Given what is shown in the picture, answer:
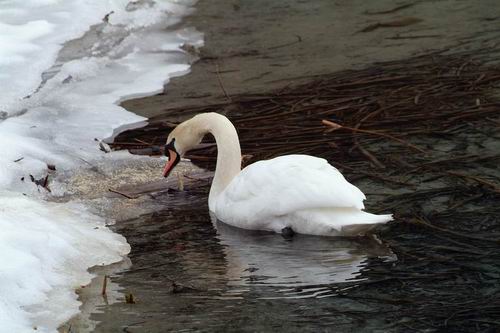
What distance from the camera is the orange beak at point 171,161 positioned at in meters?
6.95

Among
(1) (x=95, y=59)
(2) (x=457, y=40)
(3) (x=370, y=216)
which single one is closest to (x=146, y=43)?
(1) (x=95, y=59)

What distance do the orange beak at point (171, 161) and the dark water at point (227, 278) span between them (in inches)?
18.0

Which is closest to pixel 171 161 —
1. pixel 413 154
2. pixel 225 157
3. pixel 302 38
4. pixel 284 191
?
pixel 225 157

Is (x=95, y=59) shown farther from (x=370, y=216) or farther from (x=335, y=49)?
(x=370, y=216)

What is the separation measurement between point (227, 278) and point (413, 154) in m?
2.22

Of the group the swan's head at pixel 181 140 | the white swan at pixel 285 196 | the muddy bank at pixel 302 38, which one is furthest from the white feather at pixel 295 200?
the muddy bank at pixel 302 38

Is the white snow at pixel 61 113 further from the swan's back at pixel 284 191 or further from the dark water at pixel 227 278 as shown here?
the swan's back at pixel 284 191

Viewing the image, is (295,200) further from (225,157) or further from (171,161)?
(171,161)

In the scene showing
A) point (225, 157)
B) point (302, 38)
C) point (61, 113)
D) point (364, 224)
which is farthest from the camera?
point (302, 38)

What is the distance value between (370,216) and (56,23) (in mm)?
6625

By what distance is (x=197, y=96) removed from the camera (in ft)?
30.7

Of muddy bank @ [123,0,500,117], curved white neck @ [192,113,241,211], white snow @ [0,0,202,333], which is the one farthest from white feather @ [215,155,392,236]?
muddy bank @ [123,0,500,117]

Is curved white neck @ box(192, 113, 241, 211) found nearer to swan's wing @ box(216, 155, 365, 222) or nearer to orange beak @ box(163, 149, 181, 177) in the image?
swan's wing @ box(216, 155, 365, 222)

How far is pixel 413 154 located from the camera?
7.06 metres
